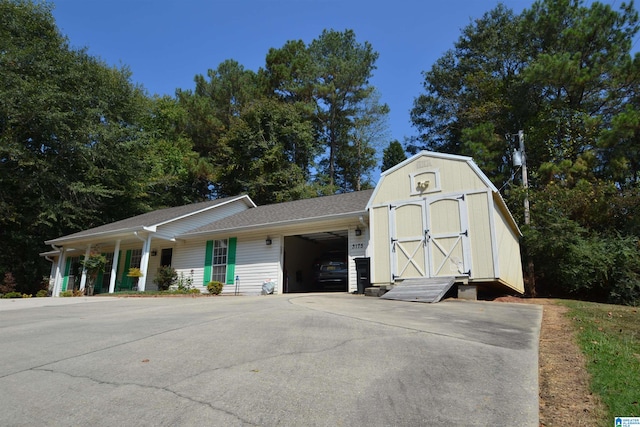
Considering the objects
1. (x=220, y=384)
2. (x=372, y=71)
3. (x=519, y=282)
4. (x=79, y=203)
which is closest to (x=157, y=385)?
(x=220, y=384)

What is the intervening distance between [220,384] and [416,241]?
26.2 ft

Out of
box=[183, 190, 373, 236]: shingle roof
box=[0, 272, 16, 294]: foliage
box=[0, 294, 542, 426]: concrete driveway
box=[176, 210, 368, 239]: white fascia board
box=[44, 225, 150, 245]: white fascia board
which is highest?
box=[183, 190, 373, 236]: shingle roof

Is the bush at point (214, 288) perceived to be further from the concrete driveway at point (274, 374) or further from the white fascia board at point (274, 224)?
the concrete driveway at point (274, 374)

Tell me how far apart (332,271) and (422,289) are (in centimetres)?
503

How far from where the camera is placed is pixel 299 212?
47.8 ft

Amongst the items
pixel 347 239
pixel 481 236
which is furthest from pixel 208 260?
pixel 481 236

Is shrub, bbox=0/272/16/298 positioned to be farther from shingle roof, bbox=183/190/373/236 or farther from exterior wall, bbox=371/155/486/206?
exterior wall, bbox=371/155/486/206

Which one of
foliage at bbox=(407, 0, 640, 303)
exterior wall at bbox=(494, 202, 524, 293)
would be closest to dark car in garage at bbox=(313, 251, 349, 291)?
exterior wall at bbox=(494, 202, 524, 293)

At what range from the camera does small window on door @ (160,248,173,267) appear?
16484 millimetres

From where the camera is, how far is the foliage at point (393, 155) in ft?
91.1

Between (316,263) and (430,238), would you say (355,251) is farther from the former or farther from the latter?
(430,238)

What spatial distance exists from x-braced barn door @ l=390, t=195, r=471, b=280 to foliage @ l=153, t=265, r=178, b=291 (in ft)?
30.8

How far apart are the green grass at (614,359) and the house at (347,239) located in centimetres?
347

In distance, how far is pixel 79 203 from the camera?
856 inches
